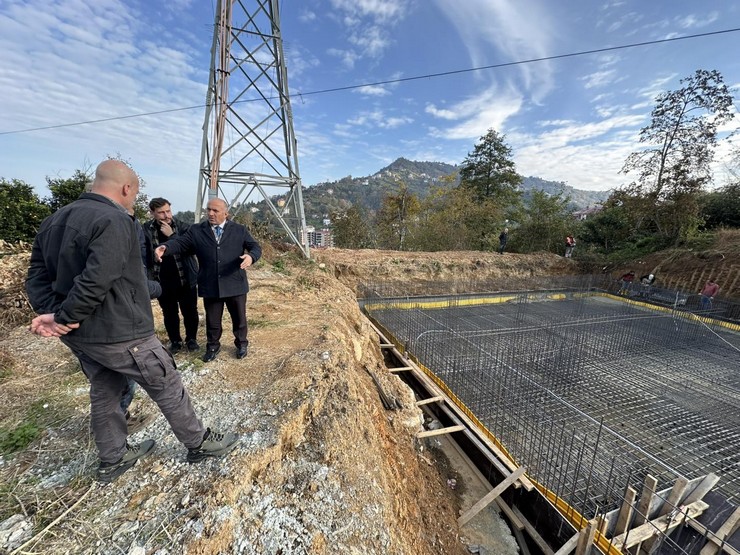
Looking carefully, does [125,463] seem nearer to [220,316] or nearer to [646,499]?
[220,316]

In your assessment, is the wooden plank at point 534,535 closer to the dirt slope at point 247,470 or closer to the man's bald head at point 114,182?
the dirt slope at point 247,470

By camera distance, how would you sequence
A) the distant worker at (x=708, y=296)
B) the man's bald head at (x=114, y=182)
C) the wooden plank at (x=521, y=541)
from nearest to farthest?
the man's bald head at (x=114, y=182)
the wooden plank at (x=521, y=541)
the distant worker at (x=708, y=296)

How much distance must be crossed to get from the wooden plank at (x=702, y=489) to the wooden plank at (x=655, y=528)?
46mm

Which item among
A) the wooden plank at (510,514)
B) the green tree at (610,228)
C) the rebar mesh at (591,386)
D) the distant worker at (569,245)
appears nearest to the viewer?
the wooden plank at (510,514)

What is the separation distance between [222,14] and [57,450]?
6170 millimetres

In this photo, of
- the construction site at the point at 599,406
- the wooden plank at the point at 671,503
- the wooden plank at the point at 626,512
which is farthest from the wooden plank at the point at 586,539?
the wooden plank at the point at 671,503

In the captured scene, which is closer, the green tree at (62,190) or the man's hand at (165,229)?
the man's hand at (165,229)

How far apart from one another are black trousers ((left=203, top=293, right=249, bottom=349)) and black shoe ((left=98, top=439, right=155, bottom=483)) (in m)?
1.04

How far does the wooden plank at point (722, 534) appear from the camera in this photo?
228 cm

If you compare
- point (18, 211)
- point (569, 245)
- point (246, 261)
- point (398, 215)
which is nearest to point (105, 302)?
point (246, 261)

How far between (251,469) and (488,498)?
7.31 feet

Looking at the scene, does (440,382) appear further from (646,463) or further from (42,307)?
(42,307)

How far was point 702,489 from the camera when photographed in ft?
8.68

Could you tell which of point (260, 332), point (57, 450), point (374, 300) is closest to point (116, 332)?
point (57, 450)
